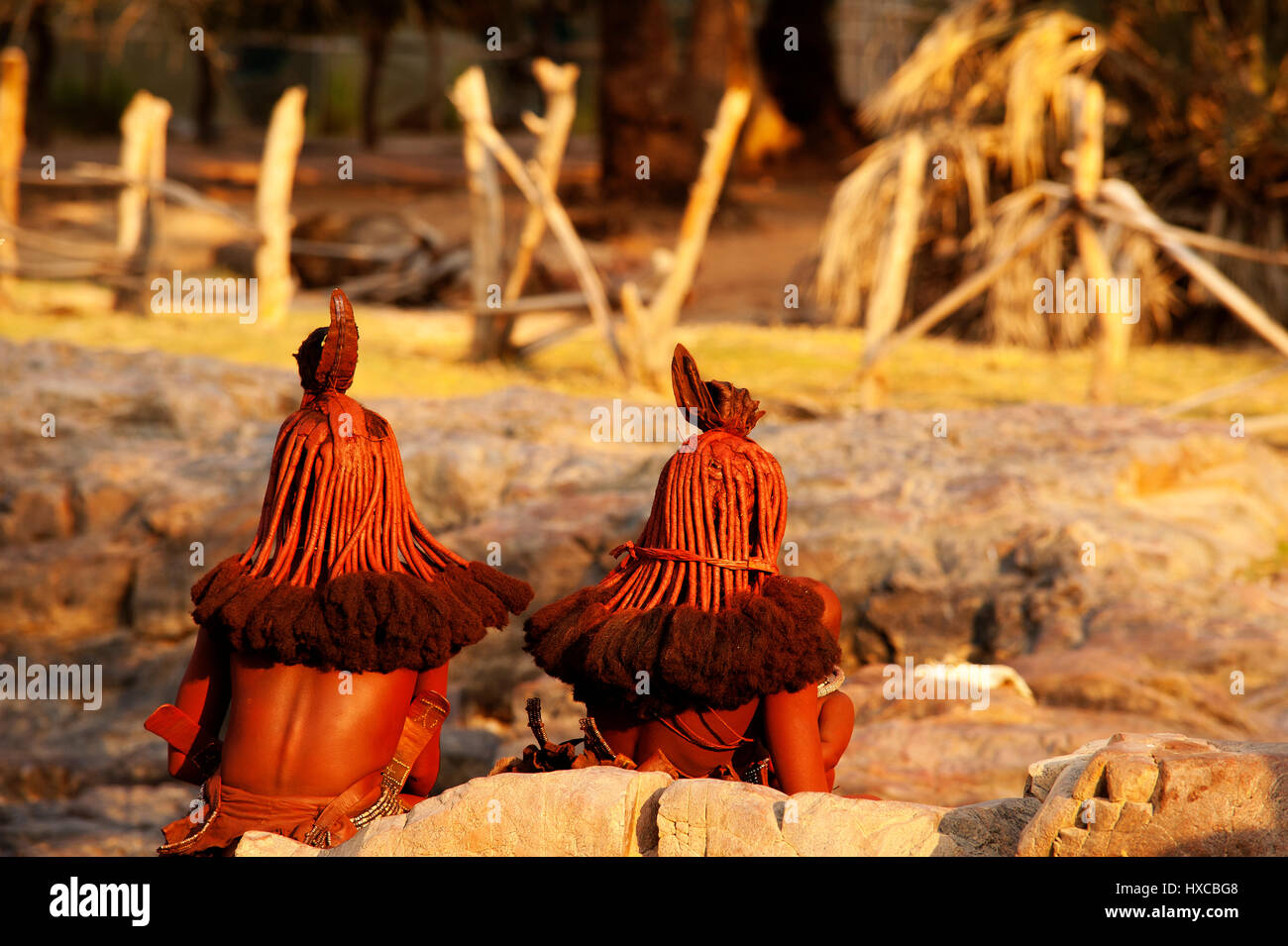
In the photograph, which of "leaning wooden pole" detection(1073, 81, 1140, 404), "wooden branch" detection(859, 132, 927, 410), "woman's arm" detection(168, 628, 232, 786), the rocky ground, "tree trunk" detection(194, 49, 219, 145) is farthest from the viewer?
"tree trunk" detection(194, 49, 219, 145)

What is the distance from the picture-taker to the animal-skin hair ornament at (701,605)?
8.19ft

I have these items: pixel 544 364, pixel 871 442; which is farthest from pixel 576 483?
pixel 544 364

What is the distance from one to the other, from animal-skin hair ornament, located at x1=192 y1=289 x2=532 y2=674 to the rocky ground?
1.64m

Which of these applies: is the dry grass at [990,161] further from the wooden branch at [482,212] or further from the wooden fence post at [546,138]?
the wooden branch at [482,212]

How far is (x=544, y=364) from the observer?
11.2 meters

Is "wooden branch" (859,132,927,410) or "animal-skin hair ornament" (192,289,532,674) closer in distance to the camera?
"animal-skin hair ornament" (192,289,532,674)

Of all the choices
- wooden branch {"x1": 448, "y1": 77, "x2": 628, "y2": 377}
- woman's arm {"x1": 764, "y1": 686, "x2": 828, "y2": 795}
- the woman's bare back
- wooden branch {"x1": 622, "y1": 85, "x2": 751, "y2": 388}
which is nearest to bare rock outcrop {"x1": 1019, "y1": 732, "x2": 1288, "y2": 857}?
woman's arm {"x1": 764, "y1": 686, "x2": 828, "y2": 795}

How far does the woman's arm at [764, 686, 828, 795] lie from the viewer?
2.55 m

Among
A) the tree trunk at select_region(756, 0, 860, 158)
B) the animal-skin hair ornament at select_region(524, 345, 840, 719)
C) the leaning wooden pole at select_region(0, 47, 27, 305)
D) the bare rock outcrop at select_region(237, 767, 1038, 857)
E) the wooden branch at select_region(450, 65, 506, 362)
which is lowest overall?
the bare rock outcrop at select_region(237, 767, 1038, 857)

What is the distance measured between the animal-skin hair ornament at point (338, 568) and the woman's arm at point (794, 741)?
540mm

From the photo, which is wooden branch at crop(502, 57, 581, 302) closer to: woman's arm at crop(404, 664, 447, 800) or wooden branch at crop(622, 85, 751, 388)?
wooden branch at crop(622, 85, 751, 388)

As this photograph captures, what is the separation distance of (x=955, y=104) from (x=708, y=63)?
7.20 m

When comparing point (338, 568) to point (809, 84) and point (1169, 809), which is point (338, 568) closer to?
point (1169, 809)

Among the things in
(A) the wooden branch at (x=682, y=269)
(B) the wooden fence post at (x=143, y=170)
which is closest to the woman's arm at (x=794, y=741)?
(A) the wooden branch at (x=682, y=269)
